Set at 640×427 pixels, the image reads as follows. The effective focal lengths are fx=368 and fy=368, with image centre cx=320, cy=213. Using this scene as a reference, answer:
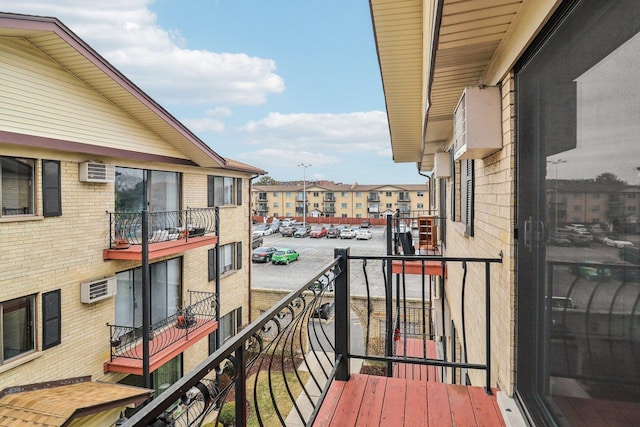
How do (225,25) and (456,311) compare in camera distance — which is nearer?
(456,311)

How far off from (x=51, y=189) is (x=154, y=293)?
3427mm

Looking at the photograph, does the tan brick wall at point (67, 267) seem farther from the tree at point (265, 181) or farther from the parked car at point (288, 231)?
the tree at point (265, 181)

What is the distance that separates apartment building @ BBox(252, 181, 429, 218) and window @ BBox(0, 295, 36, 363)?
41.8 meters

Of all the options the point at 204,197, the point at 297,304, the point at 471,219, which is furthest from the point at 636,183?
the point at 204,197

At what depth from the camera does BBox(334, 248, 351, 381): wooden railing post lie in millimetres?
2590

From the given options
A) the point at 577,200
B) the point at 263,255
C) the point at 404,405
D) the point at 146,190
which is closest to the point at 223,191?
the point at 146,190

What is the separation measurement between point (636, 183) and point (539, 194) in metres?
0.76

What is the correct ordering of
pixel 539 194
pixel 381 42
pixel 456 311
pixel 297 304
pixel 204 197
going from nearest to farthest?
pixel 539 194 → pixel 297 304 → pixel 381 42 → pixel 456 311 → pixel 204 197

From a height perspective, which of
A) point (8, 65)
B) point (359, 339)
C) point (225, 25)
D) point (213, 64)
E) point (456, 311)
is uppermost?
point (213, 64)

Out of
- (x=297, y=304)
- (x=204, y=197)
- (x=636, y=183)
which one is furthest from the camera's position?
(x=204, y=197)

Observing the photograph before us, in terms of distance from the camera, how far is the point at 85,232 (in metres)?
7.03

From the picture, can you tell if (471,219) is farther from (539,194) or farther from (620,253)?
(620,253)

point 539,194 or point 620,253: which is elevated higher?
point 539,194

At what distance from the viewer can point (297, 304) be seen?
1994mm
